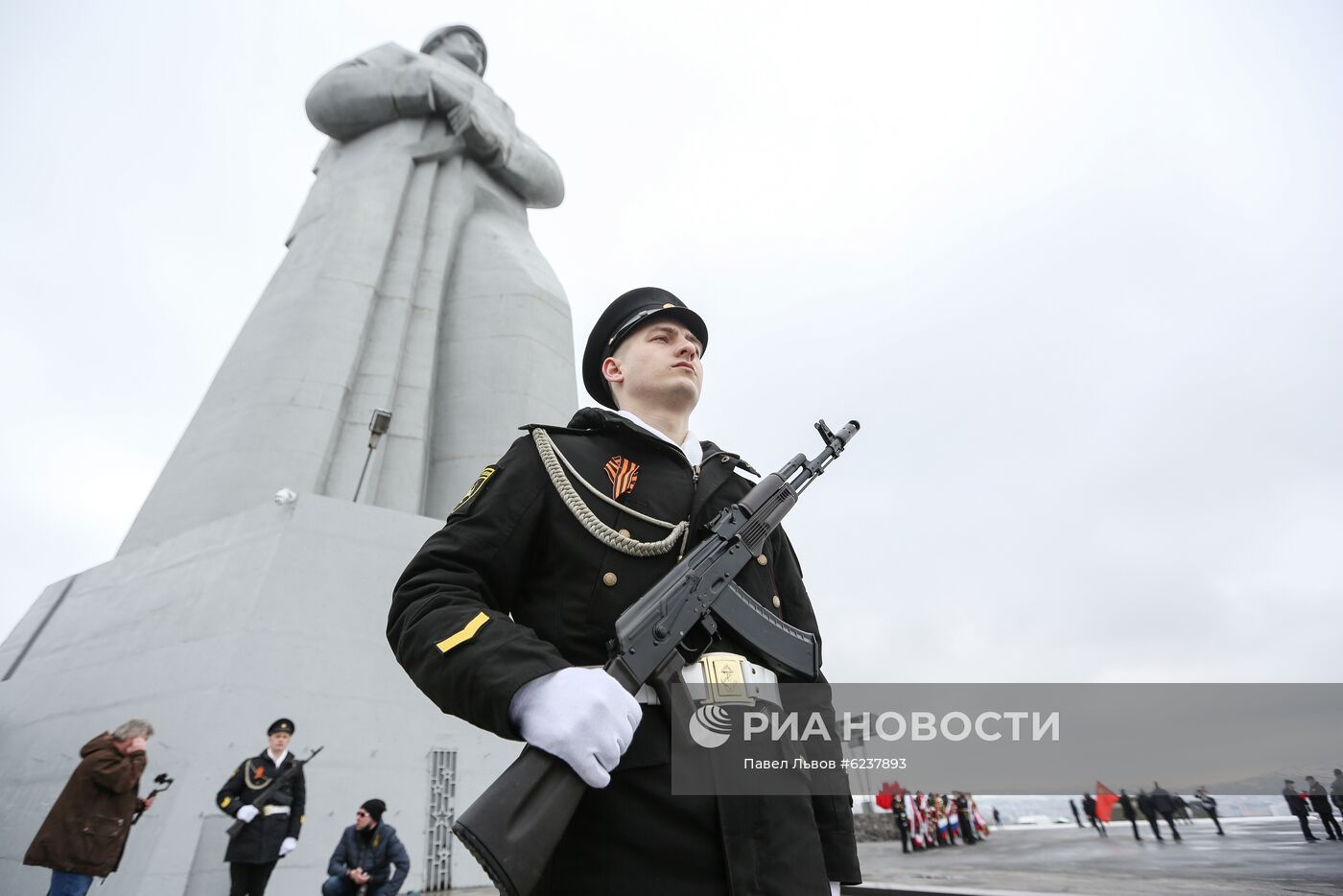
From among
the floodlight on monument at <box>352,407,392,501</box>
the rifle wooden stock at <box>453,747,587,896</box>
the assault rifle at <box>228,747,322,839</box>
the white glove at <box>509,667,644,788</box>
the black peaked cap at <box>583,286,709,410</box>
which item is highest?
the floodlight on monument at <box>352,407,392,501</box>

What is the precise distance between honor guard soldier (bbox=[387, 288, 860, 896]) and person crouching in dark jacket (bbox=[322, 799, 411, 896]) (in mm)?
4092

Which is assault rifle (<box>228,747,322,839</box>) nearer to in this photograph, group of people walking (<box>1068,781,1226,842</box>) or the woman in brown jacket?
the woman in brown jacket

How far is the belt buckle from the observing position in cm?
149

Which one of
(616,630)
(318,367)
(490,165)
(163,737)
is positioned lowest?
(616,630)

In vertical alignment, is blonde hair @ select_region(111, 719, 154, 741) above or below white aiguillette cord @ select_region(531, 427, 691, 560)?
above

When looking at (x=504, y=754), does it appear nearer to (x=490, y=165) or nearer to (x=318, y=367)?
(x=318, y=367)

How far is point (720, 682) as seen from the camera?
1499 mm

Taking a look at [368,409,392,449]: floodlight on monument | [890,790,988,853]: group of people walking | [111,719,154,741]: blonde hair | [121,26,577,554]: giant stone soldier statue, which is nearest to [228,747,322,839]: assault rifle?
[111,719,154,741]: blonde hair

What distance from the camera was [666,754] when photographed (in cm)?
142

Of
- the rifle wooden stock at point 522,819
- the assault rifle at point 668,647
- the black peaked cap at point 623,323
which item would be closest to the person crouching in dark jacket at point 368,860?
the black peaked cap at point 623,323

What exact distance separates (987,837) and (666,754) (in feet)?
57.1

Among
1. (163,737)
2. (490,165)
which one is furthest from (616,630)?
(490,165)

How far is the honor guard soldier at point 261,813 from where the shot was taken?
448 centimetres

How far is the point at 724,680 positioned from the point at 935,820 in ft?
50.7
